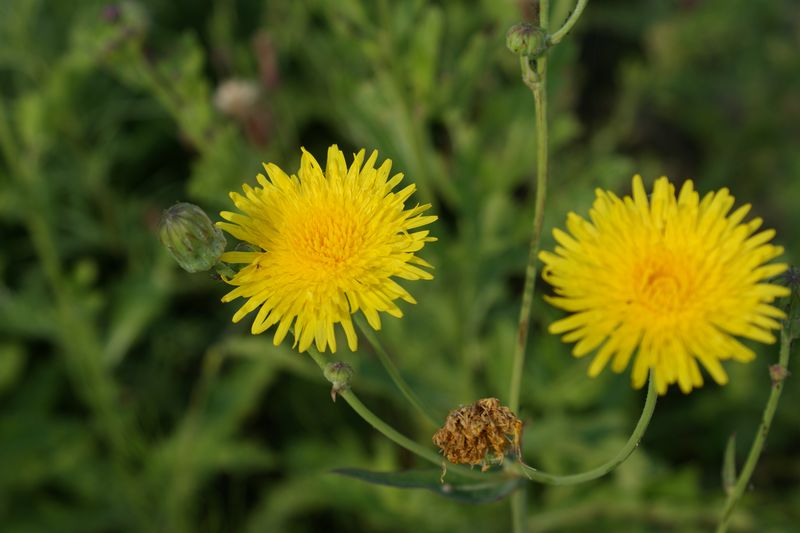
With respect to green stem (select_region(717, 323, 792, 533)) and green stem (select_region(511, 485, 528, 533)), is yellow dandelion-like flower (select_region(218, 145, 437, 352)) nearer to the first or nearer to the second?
green stem (select_region(511, 485, 528, 533))

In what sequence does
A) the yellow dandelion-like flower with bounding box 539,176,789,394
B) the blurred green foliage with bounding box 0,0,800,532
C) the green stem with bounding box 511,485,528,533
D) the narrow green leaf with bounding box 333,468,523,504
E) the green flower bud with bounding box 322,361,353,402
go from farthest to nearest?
the blurred green foliage with bounding box 0,0,800,532, the green stem with bounding box 511,485,528,533, the narrow green leaf with bounding box 333,468,523,504, the green flower bud with bounding box 322,361,353,402, the yellow dandelion-like flower with bounding box 539,176,789,394

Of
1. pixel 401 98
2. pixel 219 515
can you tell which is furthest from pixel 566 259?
pixel 219 515

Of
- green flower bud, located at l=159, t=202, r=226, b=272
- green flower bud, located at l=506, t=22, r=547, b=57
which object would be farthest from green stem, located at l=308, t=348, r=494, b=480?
green flower bud, located at l=506, t=22, r=547, b=57

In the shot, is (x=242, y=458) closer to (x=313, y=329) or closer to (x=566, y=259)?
(x=313, y=329)

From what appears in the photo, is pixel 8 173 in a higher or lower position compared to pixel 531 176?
lower

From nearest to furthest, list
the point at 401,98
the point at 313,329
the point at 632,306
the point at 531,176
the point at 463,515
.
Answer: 1. the point at 632,306
2. the point at 313,329
3. the point at 401,98
4. the point at 463,515
5. the point at 531,176

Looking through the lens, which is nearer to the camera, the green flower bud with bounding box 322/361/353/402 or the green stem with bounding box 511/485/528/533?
the green flower bud with bounding box 322/361/353/402

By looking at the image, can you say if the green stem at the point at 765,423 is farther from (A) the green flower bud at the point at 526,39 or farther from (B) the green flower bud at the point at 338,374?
(B) the green flower bud at the point at 338,374
